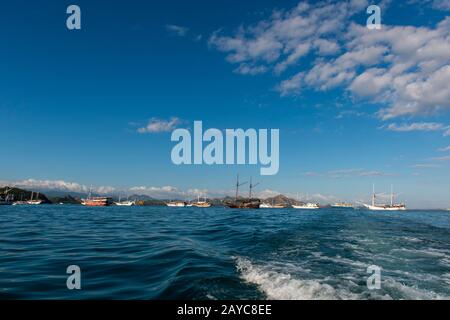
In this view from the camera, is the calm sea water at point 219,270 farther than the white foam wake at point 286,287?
Yes

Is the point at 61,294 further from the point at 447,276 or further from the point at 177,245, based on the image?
the point at 447,276

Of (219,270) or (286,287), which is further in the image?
(219,270)

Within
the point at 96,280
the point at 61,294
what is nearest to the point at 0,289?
the point at 61,294

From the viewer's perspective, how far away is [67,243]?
63.3 ft

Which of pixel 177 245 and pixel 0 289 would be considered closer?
pixel 0 289

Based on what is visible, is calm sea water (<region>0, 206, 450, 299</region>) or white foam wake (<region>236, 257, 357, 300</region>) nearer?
white foam wake (<region>236, 257, 357, 300</region>)

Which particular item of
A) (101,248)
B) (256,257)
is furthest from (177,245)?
(256,257)

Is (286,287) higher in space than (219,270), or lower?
higher

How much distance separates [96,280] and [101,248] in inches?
282
